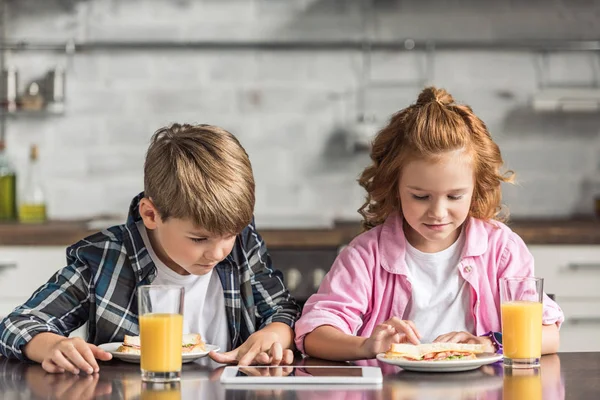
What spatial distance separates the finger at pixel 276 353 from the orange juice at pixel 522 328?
37 centimetres

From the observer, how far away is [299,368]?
1452 millimetres

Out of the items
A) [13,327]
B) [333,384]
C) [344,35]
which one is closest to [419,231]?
[333,384]

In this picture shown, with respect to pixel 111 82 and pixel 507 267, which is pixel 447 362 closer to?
pixel 507 267

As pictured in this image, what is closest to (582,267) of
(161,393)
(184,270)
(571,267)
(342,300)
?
(571,267)

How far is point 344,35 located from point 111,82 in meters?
0.97

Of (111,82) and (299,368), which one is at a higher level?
(111,82)

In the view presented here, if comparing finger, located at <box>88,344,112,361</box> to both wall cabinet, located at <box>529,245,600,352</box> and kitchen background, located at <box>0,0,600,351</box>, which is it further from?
kitchen background, located at <box>0,0,600,351</box>

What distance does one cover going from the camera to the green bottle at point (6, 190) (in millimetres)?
3584

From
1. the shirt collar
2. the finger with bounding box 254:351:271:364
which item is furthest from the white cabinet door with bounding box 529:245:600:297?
the finger with bounding box 254:351:271:364

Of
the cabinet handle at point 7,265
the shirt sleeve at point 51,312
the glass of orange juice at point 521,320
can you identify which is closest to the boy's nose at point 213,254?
the shirt sleeve at point 51,312

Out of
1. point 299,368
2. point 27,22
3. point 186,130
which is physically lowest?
point 299,368

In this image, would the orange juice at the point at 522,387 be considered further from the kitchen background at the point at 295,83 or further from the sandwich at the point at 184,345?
the kitchen background at the point at 295,83

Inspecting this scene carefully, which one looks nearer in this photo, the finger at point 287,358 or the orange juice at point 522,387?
the orange juice at point 522,387

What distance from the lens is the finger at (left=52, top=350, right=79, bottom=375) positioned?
145cm
